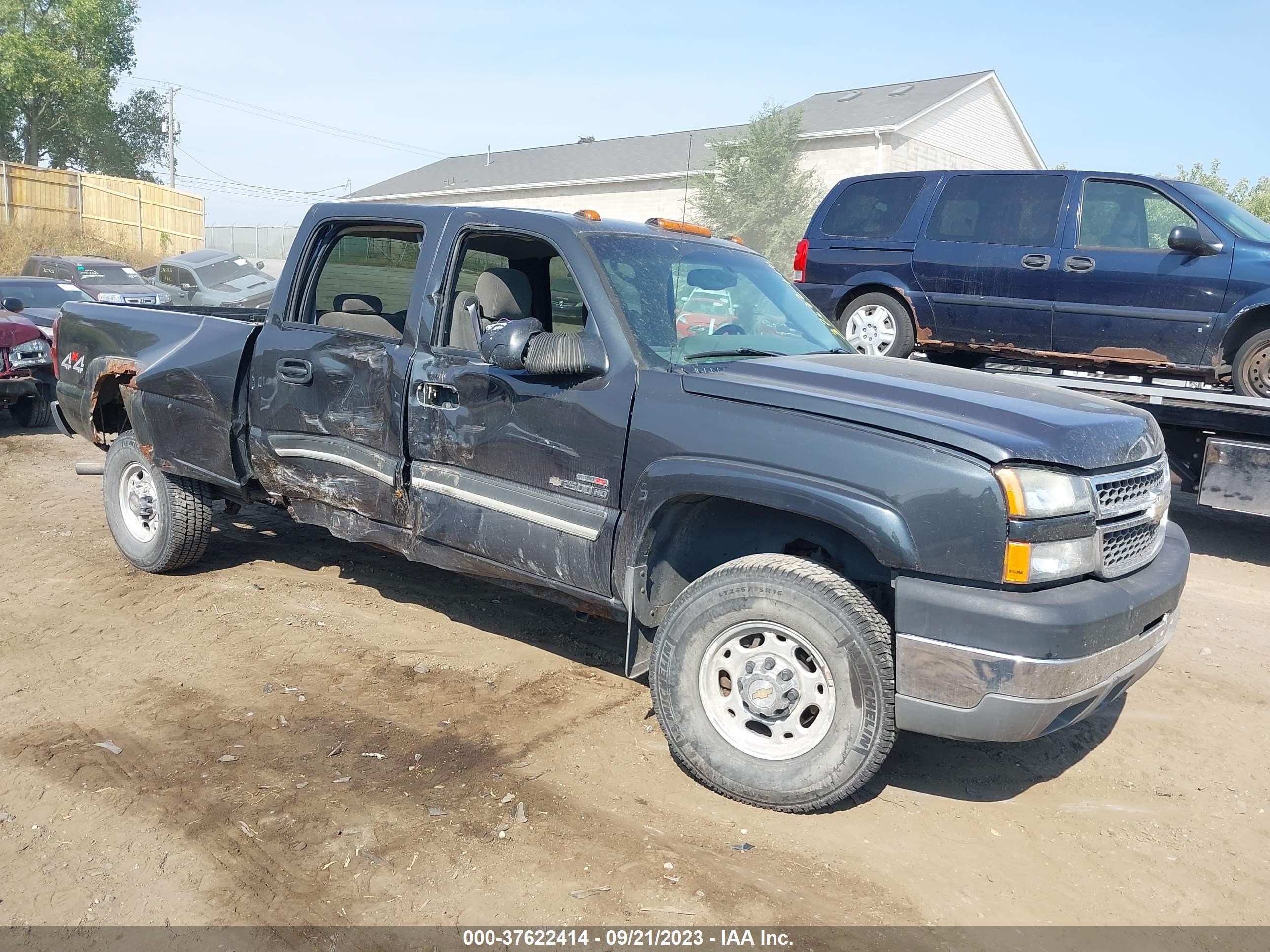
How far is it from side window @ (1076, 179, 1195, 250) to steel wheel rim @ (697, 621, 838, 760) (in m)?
5.46

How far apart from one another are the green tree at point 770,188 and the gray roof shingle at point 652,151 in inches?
32.4

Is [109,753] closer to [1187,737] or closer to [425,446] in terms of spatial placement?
[425,446]

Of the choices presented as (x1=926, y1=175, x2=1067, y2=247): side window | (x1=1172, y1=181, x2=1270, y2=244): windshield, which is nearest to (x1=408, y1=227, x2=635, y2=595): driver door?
(x1=926, y1=175, x2=1067, y2=247): side window

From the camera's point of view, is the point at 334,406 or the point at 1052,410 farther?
the point at 334,406

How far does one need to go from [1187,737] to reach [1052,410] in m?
1.82

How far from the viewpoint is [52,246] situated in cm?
3048

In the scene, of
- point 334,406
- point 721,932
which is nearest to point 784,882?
point 721,932

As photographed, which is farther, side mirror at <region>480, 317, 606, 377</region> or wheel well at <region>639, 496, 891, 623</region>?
side mirror at <region>480, 317, 606, 377</region>

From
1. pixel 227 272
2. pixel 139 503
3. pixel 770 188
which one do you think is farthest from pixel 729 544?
pixel 770 188

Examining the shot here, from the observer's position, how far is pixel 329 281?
5.27m

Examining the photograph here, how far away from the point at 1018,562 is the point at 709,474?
1049mm

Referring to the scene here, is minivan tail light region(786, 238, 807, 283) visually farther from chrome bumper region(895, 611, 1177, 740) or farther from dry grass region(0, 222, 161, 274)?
dry grass region(0, 222, 161, 274)

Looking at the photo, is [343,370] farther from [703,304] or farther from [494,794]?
[494,794]

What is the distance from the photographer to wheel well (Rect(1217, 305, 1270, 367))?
23.1ft
